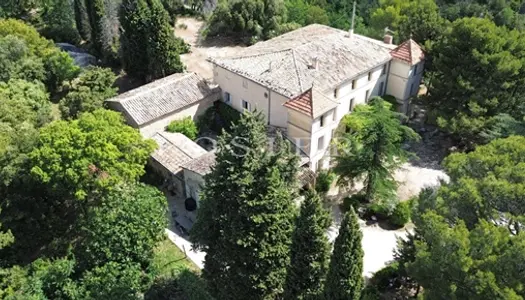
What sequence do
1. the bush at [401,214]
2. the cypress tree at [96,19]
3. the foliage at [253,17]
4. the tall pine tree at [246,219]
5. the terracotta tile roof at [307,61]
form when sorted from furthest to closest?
1. the foliage at [253,17]
2. the cypress tree at [96,19]
3. the terracotta tile roof at [307,61]
4. the bush at [401,214]
5. the tall pine tree at [246,219]

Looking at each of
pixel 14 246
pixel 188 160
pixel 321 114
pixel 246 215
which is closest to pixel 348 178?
pixel 321 114

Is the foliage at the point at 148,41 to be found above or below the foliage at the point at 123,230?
above

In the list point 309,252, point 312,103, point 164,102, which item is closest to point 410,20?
point 312,103

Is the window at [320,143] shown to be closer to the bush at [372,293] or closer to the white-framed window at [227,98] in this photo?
the white-framed window at [227,98]

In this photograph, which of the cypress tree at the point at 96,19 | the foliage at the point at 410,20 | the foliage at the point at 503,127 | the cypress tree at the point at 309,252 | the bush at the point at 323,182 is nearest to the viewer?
the cypress tree at the point at 309,252

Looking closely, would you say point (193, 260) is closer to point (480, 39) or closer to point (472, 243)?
point (472, 243)

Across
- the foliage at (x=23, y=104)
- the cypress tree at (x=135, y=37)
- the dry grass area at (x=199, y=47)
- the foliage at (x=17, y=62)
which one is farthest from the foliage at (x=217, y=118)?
the foliage at (x=17, y=62)
